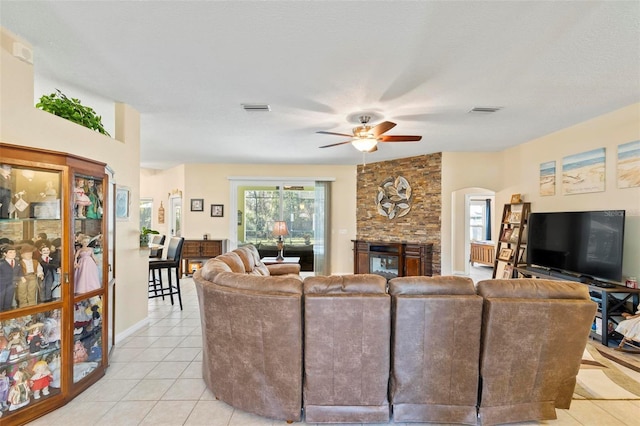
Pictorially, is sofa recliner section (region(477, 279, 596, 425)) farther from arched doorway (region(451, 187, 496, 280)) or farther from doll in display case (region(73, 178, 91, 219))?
arched doorway (region(451, 187, 496, 280))

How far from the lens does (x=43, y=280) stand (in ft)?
7.06

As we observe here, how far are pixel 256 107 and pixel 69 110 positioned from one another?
1767 mm

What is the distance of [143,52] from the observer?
7.64 ft

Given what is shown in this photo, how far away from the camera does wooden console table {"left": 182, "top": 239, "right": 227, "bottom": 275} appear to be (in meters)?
6.76

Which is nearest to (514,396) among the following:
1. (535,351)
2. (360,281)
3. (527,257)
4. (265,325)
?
(535,351)

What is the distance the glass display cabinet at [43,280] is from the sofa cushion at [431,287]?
2425 millimetres

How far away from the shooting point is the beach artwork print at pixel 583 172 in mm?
3736

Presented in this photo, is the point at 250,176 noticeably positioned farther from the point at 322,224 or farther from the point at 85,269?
the point at 85,269

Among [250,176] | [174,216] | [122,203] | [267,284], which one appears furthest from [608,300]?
[174,216]

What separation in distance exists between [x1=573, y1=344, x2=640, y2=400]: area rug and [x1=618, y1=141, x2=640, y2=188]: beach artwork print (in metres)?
1.92

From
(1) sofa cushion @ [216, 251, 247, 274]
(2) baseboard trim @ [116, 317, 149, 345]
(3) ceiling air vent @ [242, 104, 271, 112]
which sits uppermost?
(3) ceiling air vent @ [242, 104, 271, 112]

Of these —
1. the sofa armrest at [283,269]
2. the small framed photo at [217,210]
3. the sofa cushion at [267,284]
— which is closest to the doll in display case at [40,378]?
the sofa cushion at [267,284]

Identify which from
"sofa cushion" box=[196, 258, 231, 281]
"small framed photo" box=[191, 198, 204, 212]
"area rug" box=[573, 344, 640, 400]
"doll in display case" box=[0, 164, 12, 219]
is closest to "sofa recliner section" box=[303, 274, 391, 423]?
"sofa cushion" box=[196, 258, 231, 281]

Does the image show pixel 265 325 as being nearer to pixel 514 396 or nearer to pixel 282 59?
pixel 514 396
